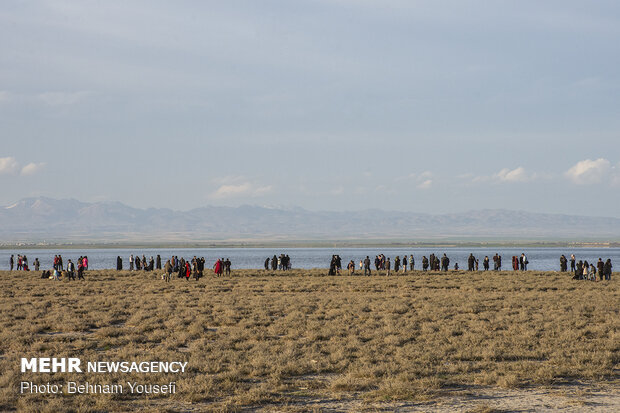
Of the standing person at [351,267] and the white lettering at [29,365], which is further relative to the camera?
the standing person at [351,267]

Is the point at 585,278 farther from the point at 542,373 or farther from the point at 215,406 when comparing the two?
the point at 215,406

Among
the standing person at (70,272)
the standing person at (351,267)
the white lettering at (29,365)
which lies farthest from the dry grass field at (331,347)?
the standing person at (351,267)

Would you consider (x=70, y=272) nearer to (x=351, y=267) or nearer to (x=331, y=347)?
(x=351, y=267)

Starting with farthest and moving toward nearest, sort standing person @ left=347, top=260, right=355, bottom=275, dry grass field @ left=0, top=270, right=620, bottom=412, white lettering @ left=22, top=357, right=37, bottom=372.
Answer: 1. standing person @ left=347, top=260, right=355, bottom=275
2. white lettering @ left=22, top=357, right=37, bottom=372
3. dry grass field @ left=0, top=270, right=620, bottom=412

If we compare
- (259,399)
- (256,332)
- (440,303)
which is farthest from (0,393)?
(440,303)

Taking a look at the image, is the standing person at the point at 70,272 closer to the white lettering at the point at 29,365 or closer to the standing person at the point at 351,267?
the standing person at the point at 351,267

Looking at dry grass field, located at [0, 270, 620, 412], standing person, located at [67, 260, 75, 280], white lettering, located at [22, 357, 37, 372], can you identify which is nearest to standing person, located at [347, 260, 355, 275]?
dry grass field, located at [0, 270, 620, 412]

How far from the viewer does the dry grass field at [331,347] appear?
1188 cm

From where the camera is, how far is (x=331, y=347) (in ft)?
55.5

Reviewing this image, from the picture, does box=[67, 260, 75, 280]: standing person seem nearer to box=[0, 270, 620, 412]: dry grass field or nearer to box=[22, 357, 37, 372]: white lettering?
box=[0, 270, 620, 412]: dry grass field

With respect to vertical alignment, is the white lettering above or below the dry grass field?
above

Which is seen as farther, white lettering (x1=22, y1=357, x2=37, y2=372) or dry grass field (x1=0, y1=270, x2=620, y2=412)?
white lettering (x1=22, y1=357, x2=37, y2=372)

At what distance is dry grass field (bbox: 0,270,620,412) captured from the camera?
1188cm

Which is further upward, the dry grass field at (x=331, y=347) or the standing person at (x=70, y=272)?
the standing person at (x=70, y=272)
